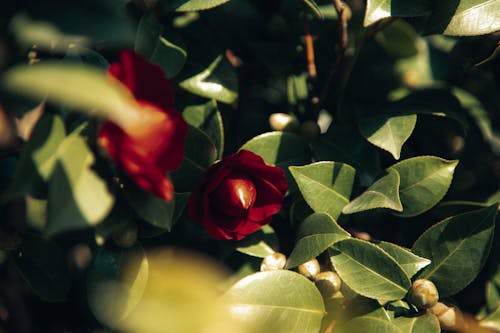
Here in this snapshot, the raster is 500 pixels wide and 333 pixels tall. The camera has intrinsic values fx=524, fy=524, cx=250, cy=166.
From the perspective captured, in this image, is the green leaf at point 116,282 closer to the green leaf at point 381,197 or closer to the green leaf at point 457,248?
the green leaf at point 381,197

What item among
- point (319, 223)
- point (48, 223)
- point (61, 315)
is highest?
point (48, 223)

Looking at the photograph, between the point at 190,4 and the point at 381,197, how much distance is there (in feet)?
1.42

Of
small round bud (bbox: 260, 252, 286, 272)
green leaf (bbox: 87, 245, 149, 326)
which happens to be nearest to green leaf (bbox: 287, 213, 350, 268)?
small round bud (bbox: 260, 252, 286, 272)

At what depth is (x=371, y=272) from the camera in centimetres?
81

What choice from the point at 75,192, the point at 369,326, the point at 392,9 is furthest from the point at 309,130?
the point at 75,192

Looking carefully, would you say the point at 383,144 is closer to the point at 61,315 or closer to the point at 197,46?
the point at 197,46

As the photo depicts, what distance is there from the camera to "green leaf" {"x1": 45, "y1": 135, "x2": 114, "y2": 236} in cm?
58

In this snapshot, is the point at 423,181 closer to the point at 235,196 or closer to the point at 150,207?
the point at 235,196

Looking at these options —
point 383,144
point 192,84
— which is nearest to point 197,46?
point 192,84

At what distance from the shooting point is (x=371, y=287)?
80 cm

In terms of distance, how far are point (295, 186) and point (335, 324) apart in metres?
0.24

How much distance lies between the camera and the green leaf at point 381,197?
2.56 ft

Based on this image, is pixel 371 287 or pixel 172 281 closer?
pixel 172 281

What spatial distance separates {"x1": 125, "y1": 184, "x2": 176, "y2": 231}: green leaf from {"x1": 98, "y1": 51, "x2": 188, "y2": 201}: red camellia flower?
0.06m
